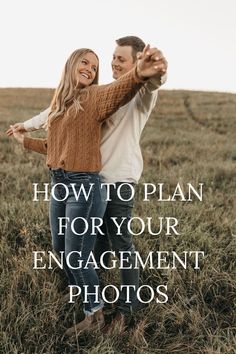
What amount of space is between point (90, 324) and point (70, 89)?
146 centimetres

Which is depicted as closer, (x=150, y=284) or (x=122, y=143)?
(x=122, y=143)

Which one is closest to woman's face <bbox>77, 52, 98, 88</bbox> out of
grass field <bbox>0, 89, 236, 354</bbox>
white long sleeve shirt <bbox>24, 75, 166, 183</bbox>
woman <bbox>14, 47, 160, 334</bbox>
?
woman <bbox>14, 47, 160, 334</bbox>

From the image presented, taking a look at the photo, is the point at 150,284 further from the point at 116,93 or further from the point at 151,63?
the point at 151,63

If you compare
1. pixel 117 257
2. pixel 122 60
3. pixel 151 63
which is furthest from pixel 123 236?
pixel 151 63

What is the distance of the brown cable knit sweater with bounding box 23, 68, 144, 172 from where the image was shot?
2461mm

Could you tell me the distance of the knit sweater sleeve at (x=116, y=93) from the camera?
2201 millimetres

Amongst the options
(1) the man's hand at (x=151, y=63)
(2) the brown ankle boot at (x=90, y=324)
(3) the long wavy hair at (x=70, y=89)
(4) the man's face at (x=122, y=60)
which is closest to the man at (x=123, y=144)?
(4) the man's face at (x=122, y=60)

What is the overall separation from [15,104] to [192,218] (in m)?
16.6

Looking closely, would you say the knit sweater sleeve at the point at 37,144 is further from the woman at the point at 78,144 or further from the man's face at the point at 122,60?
the man's face at the point at 122,60

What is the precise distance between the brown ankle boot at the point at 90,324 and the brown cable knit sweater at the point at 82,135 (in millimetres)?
980

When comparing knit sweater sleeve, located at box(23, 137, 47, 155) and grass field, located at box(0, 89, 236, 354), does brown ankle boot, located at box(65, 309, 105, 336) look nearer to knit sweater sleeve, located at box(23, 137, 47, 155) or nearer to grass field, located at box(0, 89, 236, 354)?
grass field, located at box(0, 89, 236, 354)

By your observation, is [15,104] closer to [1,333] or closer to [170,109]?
[170,109]

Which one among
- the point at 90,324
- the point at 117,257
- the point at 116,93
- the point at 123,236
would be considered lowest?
the point at 90,324

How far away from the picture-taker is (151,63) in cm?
210
